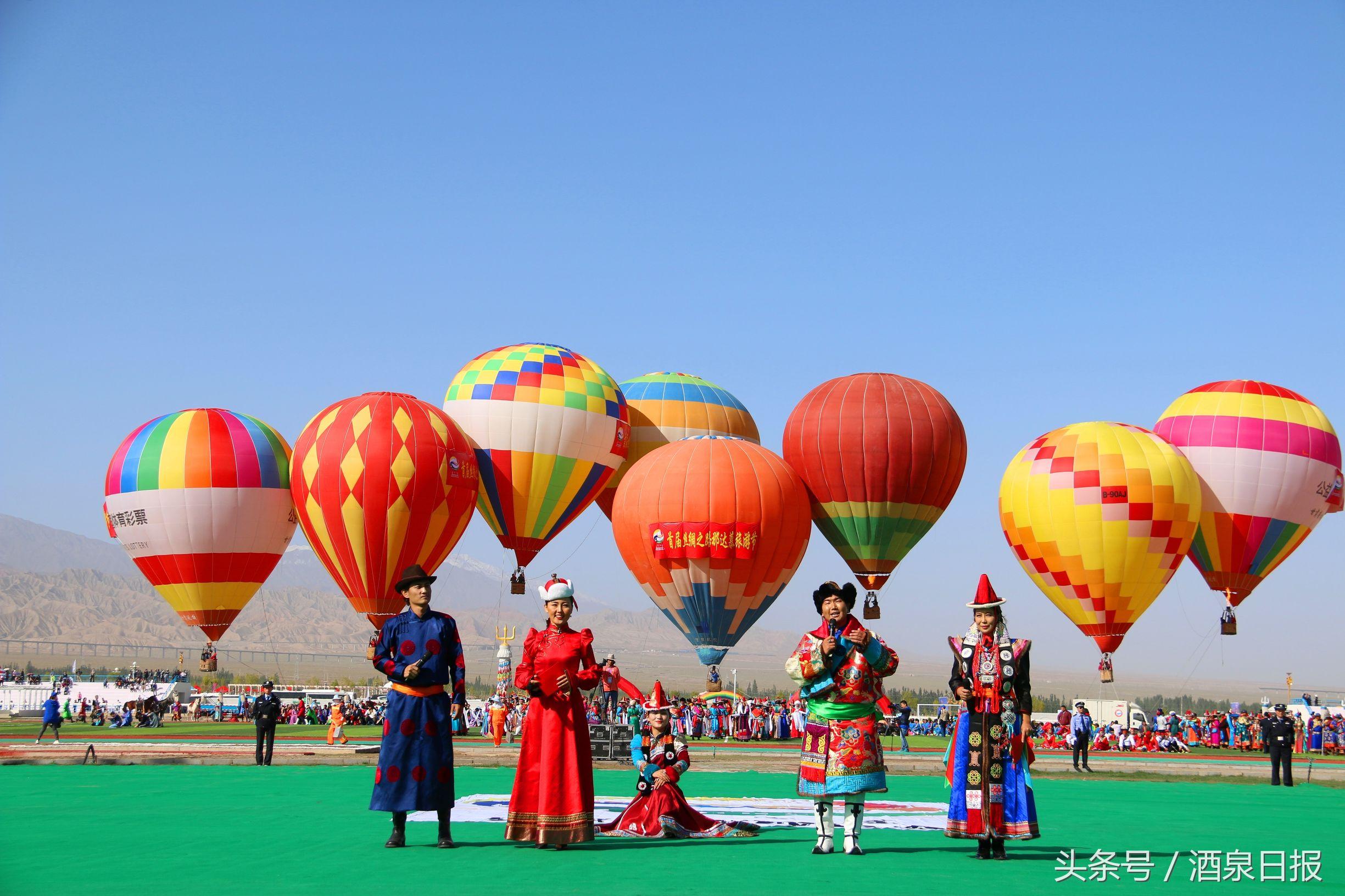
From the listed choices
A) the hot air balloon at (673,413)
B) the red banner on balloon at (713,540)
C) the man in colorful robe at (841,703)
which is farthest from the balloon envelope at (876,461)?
the man in colorful robe at (841,703)

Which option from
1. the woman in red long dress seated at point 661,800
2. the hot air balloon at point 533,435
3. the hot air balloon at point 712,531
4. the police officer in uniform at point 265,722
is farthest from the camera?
the hot air balloon at point 533,435

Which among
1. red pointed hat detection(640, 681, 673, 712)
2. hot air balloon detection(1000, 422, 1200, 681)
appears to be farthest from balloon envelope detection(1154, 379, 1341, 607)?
red pointed hat detection(640, 681, 673, 712)

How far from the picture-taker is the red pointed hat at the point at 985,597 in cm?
1050

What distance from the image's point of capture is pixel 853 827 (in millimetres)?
10172

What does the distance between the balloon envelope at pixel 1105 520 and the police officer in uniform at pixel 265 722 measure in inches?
943

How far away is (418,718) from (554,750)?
1.11m

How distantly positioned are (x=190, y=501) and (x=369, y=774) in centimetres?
1928

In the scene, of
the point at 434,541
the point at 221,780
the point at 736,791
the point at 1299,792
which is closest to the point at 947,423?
the point at 434,541

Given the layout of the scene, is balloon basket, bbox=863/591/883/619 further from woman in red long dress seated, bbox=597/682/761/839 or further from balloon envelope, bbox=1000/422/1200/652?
woman in red long dress seated, bbox=597/682/761/839

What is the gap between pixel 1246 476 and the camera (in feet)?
130

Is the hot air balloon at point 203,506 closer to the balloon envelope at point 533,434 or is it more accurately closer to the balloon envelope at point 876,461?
the balloon envelope at point 533,434

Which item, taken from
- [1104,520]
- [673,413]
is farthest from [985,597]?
[673,413]

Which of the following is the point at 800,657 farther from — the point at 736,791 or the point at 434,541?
the point at 434,541

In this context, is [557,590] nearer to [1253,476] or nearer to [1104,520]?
[1104,520]
